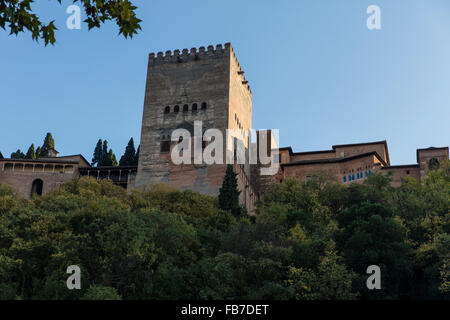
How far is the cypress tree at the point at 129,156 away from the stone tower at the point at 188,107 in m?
11.9

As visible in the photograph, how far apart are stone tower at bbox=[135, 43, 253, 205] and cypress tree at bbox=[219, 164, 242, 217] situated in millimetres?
3831

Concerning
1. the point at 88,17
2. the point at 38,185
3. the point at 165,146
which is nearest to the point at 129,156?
the point at 38,185

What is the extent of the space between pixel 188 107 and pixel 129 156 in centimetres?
1565

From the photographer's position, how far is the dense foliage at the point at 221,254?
2662cm

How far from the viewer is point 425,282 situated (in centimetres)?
3177

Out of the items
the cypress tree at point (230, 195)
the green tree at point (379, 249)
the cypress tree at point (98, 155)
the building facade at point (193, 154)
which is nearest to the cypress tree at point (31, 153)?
the cypress tree at point (98, 155)

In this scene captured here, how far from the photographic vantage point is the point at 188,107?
56.7 m

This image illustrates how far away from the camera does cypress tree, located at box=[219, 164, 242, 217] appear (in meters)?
44.2

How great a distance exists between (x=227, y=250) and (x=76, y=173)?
30843 mm

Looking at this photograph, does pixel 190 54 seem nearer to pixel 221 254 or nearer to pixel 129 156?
pixel 129 156

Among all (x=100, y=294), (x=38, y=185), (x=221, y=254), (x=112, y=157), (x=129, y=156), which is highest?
(x=112, y=157)

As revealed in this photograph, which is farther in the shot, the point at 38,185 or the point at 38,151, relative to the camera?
the point at 38,151
